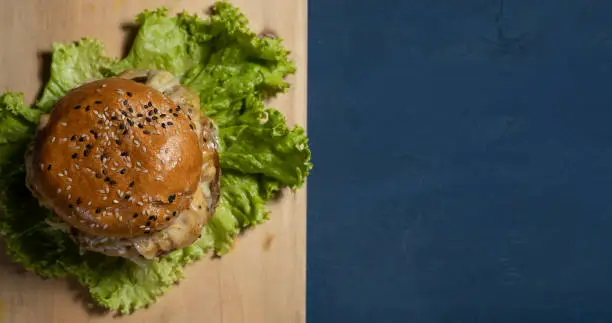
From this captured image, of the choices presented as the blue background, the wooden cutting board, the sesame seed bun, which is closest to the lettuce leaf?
the wooden cutting board

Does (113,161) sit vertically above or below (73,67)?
below

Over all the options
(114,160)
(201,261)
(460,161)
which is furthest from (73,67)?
(460,161)

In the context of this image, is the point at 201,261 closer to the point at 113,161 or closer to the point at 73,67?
the point at 113,161

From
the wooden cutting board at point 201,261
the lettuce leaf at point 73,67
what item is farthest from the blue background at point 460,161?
the lettuce leaf at point 73,67

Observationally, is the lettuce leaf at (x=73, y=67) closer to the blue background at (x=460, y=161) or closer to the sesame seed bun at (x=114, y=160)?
the sesame seed bun at (x=114, y=160)

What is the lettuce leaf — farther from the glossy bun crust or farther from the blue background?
the blue background

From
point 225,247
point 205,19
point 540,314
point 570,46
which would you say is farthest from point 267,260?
point 570,46

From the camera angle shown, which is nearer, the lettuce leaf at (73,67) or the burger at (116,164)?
the burger at (116,164)
